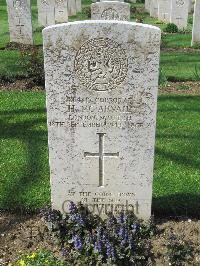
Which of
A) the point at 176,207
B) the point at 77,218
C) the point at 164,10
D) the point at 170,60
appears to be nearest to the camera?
the point at 77,218

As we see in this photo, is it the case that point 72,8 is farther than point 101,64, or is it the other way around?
point 72,8

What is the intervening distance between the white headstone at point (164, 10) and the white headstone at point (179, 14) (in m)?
2.35

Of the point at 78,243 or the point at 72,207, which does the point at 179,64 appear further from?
the point at 78,243

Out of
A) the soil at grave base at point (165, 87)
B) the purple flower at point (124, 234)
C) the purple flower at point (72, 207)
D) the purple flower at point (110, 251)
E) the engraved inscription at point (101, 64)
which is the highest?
the engraved inscription at point (101, 64)

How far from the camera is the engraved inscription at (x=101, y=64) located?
11.9 ft

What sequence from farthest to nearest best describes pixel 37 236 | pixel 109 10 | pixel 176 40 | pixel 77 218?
pixel 176 40 < pixel 109 10 < pixel 37 236 < pixel 77 218

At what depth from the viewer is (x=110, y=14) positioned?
11.2m

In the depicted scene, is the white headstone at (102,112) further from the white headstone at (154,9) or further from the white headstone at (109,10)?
the white headstone at (154,9)

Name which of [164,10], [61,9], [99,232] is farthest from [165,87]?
[164,10]

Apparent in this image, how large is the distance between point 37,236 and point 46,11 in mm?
14351

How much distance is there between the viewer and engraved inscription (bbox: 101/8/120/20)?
36.3ft

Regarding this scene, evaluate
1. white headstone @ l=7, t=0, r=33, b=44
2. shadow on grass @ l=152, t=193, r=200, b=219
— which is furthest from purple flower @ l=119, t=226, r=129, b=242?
white headstone @ l=7, t=0, r=33, b=44

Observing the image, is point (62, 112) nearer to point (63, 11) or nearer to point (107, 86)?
point (107, 86)

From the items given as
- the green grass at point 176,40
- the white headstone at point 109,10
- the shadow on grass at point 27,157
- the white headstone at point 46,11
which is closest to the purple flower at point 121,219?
the shadow on grass at point 27,157
